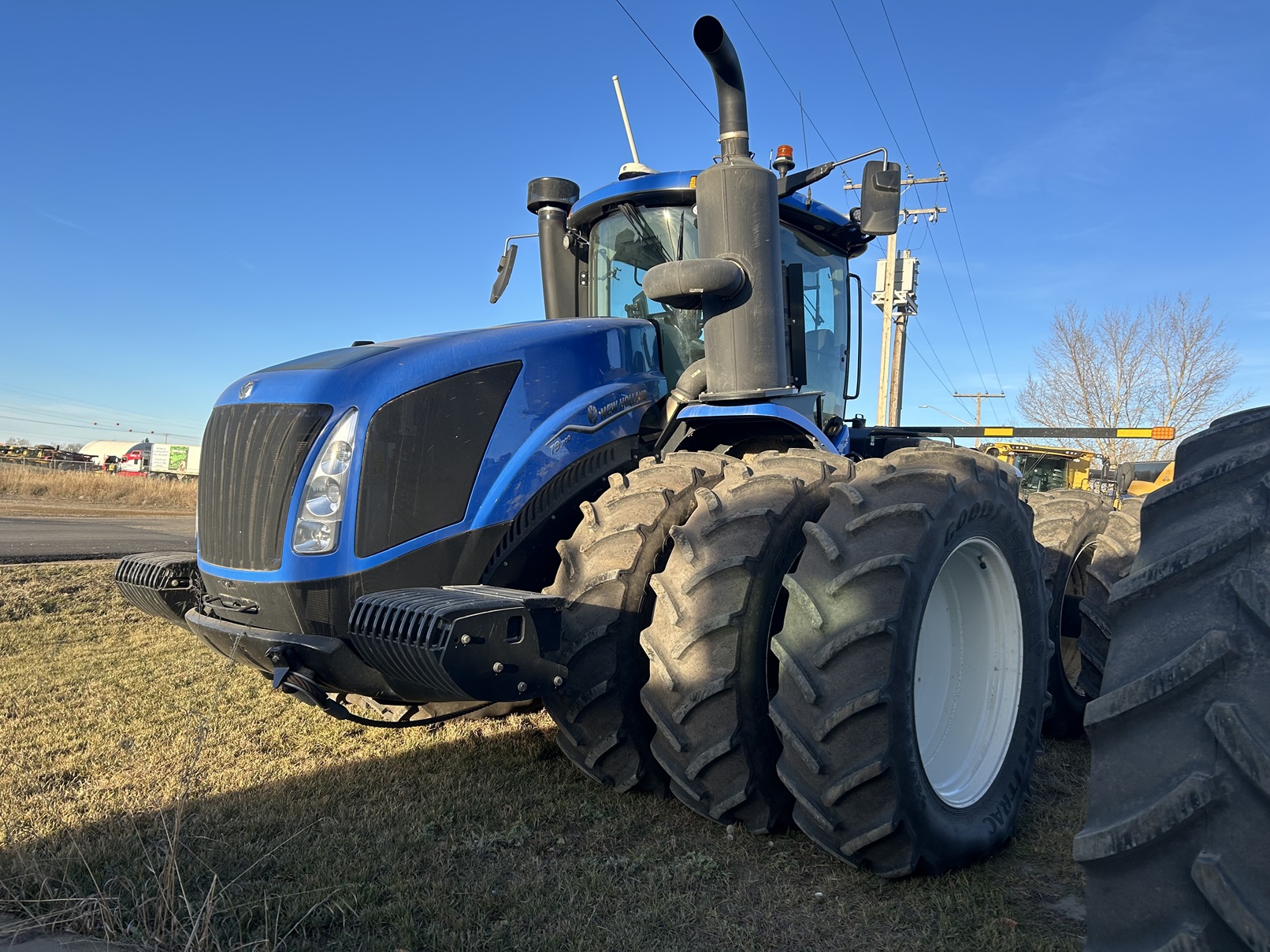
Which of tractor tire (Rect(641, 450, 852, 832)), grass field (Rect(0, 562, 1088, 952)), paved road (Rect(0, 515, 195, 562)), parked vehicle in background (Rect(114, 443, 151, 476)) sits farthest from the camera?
parked vehicle in background (Rect(114, 443, 151, 476))

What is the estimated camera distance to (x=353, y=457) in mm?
2770

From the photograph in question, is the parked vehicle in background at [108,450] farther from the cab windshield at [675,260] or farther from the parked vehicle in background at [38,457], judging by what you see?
the cab windshield at [675,260]

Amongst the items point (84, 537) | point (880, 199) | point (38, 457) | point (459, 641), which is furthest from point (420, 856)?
point (38, 457)

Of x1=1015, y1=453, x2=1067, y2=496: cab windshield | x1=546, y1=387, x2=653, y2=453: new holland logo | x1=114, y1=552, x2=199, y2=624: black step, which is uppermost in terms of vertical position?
x1=546, y1=387, x2=653, y2=453: new holland logo

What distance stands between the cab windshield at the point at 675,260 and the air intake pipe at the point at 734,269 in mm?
498

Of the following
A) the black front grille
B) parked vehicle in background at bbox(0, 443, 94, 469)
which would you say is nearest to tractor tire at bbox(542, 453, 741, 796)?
the black front grille

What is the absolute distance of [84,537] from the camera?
43.9ft

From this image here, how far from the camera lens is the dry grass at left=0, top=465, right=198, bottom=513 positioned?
27.0 metres

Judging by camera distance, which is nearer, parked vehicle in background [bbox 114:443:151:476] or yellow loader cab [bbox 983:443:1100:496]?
yellow loader cab [bbox 983:443:1100:496]

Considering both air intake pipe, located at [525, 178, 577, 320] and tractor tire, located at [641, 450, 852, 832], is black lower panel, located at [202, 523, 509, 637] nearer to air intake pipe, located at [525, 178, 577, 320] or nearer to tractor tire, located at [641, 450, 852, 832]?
tractor tire, located at [641, 450, 852, 832]

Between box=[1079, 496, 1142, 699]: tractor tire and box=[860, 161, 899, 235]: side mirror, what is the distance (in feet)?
6.02

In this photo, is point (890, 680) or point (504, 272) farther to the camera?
point (504, 272)

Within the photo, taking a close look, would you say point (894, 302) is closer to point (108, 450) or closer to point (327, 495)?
point (327, 495)

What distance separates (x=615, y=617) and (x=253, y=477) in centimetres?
132
